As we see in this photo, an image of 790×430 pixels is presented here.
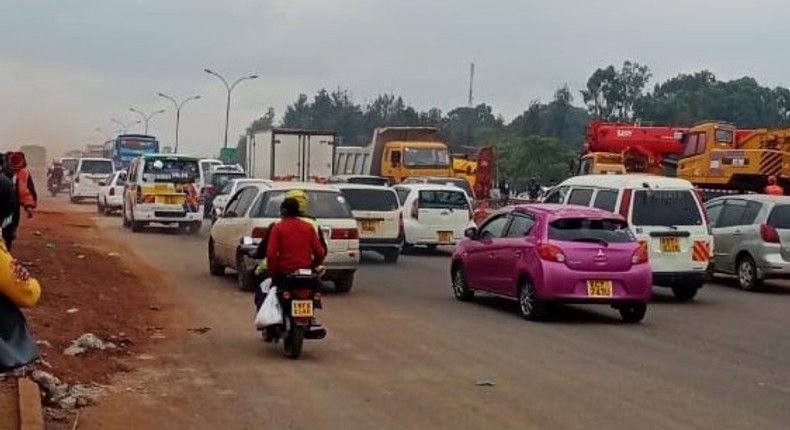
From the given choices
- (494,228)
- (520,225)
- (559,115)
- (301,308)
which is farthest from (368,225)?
(559,115)

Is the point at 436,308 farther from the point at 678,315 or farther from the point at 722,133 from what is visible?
the point at 722,133

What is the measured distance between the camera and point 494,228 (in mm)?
16984

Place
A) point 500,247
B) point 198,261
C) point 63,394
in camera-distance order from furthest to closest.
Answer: point 198,261
point 500,247
point 63,394

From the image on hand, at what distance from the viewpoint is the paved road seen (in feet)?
29.5

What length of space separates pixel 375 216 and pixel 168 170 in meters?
10.8

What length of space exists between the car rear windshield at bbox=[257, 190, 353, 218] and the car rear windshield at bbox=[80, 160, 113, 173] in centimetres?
3788

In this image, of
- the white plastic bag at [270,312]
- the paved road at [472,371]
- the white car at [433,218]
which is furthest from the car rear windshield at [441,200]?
the white plastic bag at [270,312]

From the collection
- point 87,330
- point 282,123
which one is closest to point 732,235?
point 87,330

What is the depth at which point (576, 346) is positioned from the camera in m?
13.0

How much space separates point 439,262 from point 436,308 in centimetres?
901

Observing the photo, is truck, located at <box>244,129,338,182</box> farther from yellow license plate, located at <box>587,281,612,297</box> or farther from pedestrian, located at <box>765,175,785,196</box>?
yellow license plate, located at <box>587,281,612,297</box>

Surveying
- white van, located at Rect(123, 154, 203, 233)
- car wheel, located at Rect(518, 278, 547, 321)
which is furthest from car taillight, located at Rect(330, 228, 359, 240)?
white van, located at Rect(123, 154, 203, 233)

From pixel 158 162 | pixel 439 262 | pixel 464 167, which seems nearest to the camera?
pixel 439 262

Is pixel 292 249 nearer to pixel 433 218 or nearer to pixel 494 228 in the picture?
pixel 494 228
